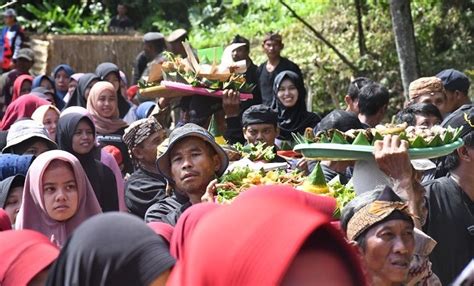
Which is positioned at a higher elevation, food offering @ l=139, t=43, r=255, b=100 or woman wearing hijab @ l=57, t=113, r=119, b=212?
food offering @ l=139, t=43, r=255, b=100

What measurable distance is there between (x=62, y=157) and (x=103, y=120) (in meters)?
4.59

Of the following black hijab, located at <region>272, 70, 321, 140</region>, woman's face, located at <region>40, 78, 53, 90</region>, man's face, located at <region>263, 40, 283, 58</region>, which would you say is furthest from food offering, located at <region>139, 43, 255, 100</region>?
woman's face, located at <region>40, 78, 53, 90</region>

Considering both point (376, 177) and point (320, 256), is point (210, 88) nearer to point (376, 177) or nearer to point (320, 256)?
point (376, 177)

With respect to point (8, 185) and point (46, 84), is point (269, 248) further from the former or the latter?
point (46, 84)

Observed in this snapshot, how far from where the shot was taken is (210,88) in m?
9.56

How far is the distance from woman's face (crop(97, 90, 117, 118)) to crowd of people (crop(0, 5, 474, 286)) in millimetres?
13

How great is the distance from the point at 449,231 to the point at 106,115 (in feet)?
17.7

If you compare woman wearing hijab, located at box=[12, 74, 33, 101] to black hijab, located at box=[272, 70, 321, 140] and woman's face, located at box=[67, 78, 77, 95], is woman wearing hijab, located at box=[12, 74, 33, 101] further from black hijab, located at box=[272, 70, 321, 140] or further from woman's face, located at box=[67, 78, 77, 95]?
black hijab, located at box=[272, 70, 321, 140]

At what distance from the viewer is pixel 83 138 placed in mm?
9492

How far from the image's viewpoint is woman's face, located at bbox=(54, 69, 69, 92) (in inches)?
623

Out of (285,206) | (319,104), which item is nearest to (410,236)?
(285,206)

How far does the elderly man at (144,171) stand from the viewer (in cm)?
840

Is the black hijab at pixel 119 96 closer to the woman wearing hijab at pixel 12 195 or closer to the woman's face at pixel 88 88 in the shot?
the woman's face at pixel 88 88

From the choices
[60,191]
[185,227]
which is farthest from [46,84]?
[185,227]
